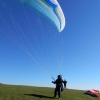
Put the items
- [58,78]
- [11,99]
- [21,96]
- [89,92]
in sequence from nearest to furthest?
1. [11,99]
2. [21,96]
3. [58,78]
4. [89,92]

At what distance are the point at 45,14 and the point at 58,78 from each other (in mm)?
6754

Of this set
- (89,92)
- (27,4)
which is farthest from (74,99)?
(27,4)

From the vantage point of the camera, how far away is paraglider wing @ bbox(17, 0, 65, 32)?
66.7ft

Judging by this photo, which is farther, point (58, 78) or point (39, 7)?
point (58, 78)

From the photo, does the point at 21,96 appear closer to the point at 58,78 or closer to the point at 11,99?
the point at 11,99

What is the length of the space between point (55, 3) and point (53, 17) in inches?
60.9

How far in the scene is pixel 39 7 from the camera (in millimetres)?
20875

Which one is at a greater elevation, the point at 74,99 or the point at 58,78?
the point at 58,78

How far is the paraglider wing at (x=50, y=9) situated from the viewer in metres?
20.3

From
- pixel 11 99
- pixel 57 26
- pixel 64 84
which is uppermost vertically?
pixel 57 26

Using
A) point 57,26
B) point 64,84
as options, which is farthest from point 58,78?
point 57,26

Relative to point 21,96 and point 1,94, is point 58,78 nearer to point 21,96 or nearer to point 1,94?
point 21,96

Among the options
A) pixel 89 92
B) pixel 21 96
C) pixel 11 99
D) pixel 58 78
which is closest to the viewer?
pixel 11 99

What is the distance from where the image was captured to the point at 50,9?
2200 centimetres
